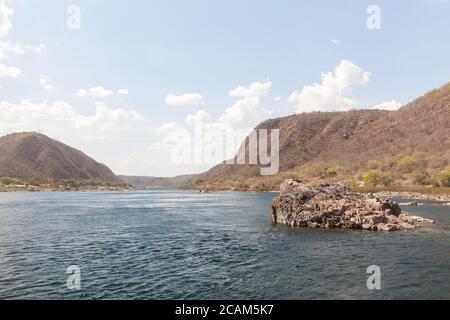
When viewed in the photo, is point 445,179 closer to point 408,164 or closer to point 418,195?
point 418,195

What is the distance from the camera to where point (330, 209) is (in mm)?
52375

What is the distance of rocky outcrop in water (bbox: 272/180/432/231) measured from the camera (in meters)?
50.4

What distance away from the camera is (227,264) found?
31844 mm

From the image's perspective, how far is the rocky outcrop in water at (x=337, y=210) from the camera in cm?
5038

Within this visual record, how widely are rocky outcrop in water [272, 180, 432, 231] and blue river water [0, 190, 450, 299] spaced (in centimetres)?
303

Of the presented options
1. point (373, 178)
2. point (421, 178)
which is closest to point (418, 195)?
point (421, 178)

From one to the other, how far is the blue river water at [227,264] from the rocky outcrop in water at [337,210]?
303cm

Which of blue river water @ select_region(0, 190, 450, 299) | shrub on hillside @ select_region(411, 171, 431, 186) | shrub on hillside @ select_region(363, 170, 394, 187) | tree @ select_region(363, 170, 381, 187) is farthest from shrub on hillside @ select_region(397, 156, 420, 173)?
blue river water @ select_region(0, 190, 450, 299)

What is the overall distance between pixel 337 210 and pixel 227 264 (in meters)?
25.9

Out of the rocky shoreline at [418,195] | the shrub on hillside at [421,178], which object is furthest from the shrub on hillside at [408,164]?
the rocky shoreline at [418,195]

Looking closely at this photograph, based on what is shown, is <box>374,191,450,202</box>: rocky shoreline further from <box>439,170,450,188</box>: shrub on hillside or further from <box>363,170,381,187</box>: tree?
<box>363,170,381,187</box>: tree

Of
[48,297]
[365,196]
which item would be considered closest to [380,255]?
[365,196]
